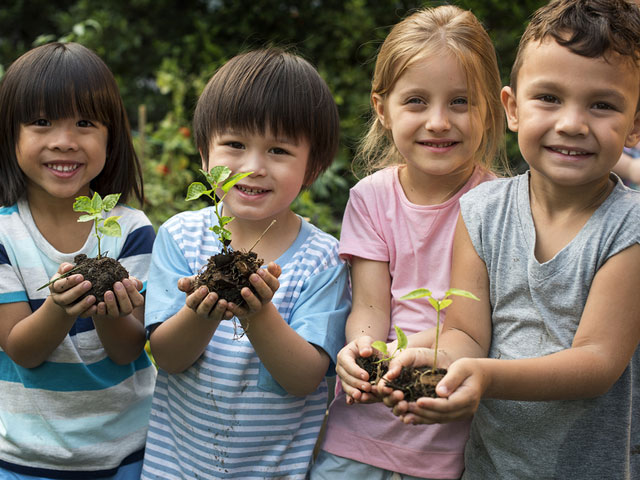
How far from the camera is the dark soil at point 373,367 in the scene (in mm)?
1820

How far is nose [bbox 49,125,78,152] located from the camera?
2260 millimetres

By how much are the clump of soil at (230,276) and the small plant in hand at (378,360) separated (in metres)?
0.36

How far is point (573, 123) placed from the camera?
1800 millimetres

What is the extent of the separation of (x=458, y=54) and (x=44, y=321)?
152 centimetres

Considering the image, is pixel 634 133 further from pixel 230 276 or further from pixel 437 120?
pixel 230 276

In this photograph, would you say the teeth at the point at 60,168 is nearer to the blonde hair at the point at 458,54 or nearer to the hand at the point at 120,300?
the hand at the point at 120,300

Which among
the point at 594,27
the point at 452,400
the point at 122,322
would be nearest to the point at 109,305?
the point at 122,322

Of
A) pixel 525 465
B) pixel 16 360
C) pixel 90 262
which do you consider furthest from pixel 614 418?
pixel 16 360

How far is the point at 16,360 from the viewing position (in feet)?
7.20

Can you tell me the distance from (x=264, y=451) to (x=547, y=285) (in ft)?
3.27

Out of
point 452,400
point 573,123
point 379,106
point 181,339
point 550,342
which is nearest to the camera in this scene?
point 452,400

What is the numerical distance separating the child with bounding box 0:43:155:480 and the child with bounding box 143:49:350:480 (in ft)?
0.55

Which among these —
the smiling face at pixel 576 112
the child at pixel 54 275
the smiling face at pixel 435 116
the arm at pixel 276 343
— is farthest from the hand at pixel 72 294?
the smiling face at pixel 576 112

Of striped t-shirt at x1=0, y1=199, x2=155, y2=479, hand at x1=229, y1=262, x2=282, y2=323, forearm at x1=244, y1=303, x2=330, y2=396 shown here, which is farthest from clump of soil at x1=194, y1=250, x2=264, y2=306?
striped t-shirt at x1=0, y1=199, x2=155, y2=479
